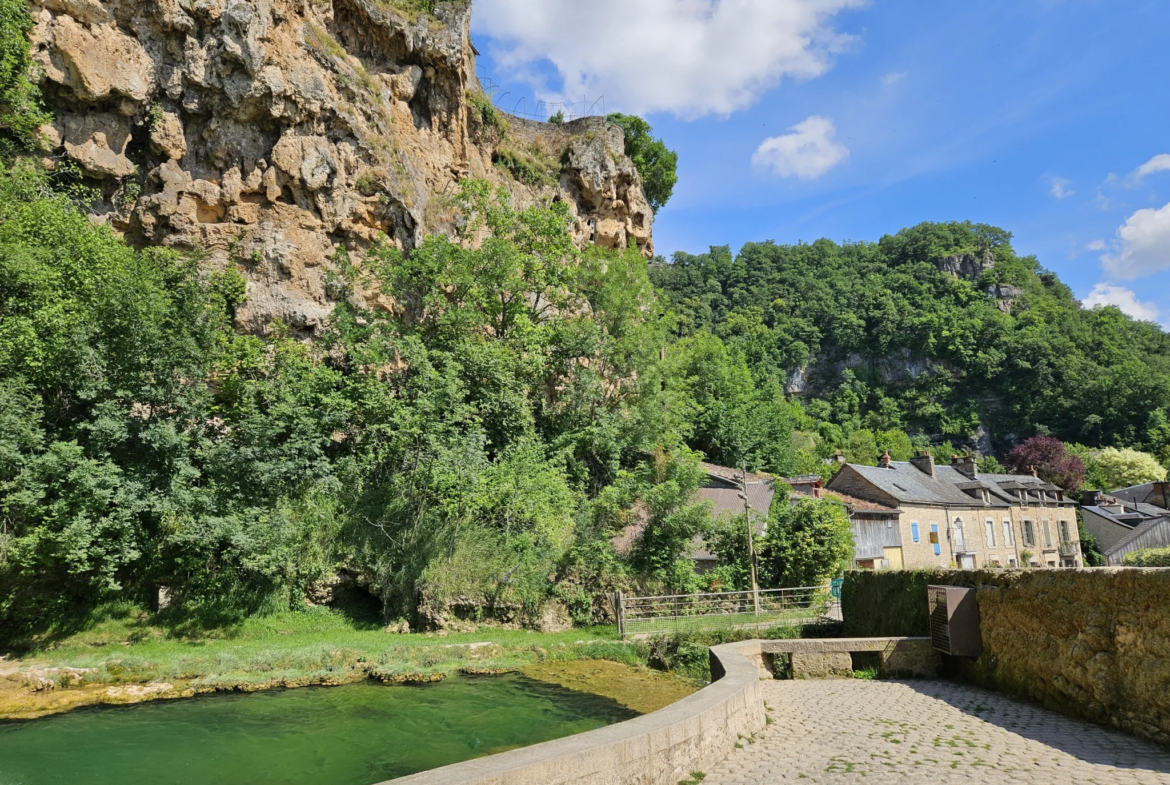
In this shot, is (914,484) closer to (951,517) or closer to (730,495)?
(951,517)

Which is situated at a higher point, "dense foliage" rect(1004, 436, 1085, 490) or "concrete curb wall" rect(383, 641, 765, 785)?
"dense foliage" rect(1004, 436, 1085, 490)

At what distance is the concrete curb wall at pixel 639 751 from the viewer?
4004 millimetres

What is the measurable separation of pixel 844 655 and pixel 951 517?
88.2 feet

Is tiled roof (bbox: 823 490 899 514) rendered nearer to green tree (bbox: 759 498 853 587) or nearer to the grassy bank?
green tree (bbox: 759 498 853 587)

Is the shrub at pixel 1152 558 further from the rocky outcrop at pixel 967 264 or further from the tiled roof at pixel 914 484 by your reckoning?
the rocky outcrop at pixel 967 264

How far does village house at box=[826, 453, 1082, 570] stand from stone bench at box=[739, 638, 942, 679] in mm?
17834

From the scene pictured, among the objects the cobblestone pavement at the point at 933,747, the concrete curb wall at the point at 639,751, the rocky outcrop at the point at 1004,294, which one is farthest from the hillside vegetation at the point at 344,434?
the rocky outcrop at the point at 1004,294

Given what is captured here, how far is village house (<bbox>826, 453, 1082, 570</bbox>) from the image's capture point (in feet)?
97.6

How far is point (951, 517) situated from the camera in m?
33.1

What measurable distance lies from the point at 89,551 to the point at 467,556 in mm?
9335

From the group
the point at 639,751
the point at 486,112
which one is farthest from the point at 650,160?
the point at 639,751

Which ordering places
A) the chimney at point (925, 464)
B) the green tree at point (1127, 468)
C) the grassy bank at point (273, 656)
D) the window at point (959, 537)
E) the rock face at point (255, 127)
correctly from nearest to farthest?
the grassy bank at point (273, 656) → the rock face at point (255, 127) → the window at point (959, 537) → the chimney at point (925, 464) → the green tree at point (1127, 468)

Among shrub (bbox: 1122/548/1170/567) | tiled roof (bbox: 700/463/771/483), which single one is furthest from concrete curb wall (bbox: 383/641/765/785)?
shrub (bbox: 1122/548/1170/567)

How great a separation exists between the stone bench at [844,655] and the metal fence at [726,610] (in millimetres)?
5033
